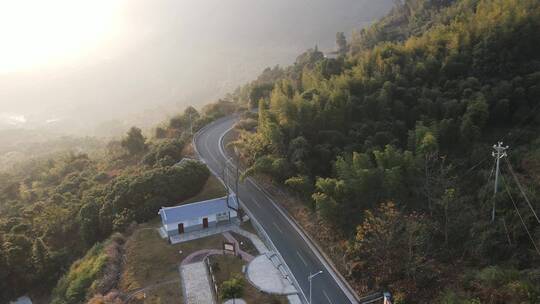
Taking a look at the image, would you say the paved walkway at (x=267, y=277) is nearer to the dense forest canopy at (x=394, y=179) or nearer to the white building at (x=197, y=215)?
the dense forest canopy at (x=394, y=179)

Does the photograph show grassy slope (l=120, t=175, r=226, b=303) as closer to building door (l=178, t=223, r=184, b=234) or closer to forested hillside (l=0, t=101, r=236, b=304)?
forested hillside (l=0, t=101, r=236, b=304)

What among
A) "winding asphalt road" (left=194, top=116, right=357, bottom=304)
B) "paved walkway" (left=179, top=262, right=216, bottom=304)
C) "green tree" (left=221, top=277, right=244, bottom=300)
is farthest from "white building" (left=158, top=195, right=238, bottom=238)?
"green tree" (left=221, top=277, right=244, bottom=300)

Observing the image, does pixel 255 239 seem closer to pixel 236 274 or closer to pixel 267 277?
pixel 236 274

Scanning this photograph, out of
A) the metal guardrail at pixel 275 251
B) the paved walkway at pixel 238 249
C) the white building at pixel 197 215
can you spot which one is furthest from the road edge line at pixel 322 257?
the paved walkway at pixel 238 249

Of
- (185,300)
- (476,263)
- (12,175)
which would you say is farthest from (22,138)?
(476,263)

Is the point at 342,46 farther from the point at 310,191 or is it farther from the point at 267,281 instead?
the point at 267,281

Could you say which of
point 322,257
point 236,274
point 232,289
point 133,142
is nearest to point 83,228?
point 236,274
